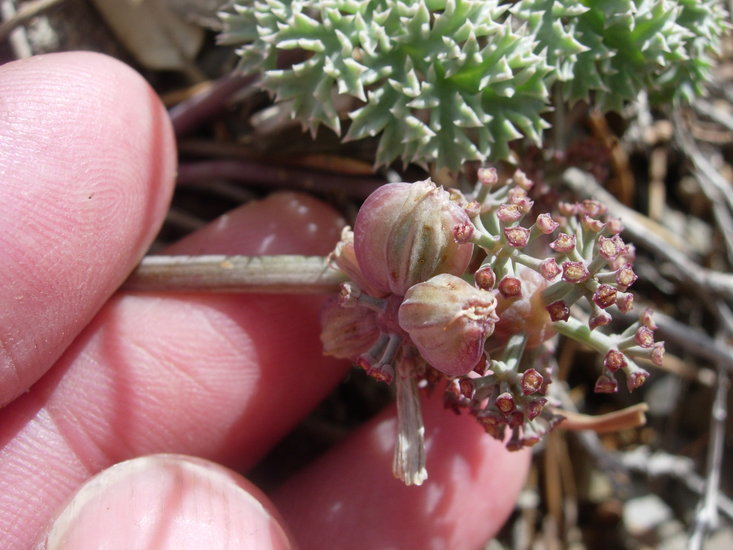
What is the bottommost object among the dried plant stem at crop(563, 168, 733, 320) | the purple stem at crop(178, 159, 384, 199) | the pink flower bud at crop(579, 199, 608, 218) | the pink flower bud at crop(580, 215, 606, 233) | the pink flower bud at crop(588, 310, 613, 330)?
the dried plant stem at crop(563, 168, 733, 320)

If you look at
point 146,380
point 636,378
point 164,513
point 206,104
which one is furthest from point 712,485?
point 206,104

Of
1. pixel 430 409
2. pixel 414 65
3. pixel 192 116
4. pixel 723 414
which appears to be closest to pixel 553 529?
pixel 723 414

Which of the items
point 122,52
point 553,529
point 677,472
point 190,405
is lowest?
point 553,529

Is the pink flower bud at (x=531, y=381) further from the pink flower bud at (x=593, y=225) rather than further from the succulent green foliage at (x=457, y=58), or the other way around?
the succulent green foliage at (x=457, y=58)

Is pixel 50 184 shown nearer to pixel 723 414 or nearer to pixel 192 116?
pixel 192 116

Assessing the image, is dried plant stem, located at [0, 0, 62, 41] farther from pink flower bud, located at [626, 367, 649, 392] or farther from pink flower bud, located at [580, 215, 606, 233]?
pink flower bud, located at [626, 367, 649, 392]

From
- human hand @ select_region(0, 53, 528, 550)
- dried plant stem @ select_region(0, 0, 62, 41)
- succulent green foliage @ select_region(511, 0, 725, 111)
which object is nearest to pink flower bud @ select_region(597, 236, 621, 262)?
succulent green foliage @ select_region(511, 0, 725, 111)

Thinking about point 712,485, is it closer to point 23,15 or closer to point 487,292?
point 487,292
